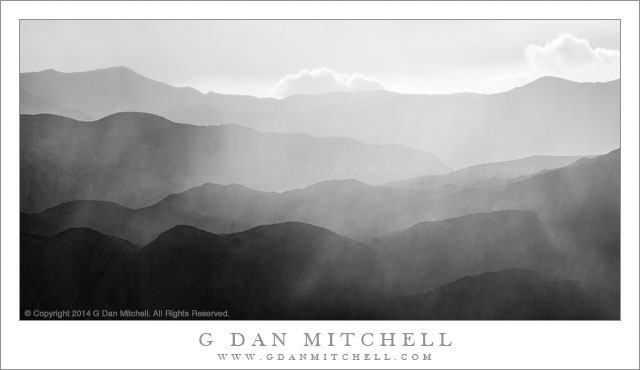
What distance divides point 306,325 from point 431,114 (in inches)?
66.7

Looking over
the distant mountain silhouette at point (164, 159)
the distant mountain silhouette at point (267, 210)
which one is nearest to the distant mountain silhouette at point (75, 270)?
the distant mountain silhouette at point (267, 210)

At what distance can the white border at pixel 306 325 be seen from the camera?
349cm

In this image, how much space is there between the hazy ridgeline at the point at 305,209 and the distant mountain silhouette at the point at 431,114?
1 centimetres

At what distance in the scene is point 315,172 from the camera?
3.56 m

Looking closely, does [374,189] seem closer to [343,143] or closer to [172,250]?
[343,143]

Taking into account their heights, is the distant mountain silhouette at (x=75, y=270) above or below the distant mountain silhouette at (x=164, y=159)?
below

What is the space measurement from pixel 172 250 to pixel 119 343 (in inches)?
28.2

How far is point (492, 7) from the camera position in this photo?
3.60 metres

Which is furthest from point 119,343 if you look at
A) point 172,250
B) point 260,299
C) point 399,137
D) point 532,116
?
point 532,116

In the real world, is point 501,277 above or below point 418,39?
below

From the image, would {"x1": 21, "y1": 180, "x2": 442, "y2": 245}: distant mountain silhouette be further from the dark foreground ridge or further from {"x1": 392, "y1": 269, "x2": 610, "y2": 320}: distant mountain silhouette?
{"x1": 392, "y1": 269, "x2": 610, "y2": 320}: distant mountain silhouette

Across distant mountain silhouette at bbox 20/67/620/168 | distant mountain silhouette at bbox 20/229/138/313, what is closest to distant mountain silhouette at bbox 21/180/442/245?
distant mountain silhouette at bbox 20/229/138/313

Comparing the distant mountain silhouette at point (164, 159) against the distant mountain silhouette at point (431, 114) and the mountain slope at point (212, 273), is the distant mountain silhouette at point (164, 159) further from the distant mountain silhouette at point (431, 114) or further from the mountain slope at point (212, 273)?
the mountain slope at point (212, 273)

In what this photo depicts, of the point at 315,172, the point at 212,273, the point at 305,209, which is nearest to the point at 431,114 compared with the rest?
the point at 315,172
